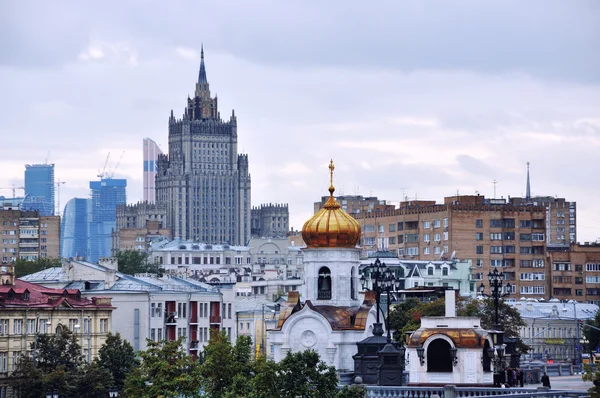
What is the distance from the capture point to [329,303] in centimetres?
11019

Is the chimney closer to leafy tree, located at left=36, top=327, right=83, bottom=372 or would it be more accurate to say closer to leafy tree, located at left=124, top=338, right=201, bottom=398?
leafy tree, located at left=124, top=338, right=201, bottom=398

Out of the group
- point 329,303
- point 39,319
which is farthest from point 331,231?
point 39,319

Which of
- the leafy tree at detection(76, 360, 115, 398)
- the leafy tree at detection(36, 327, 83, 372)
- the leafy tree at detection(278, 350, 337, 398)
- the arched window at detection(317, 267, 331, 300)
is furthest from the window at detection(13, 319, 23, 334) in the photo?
the leafy tree at detection(278, 350, 337, 398)

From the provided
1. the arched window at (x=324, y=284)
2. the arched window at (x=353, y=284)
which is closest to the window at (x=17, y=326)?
the arched window at (x=324, y=284)

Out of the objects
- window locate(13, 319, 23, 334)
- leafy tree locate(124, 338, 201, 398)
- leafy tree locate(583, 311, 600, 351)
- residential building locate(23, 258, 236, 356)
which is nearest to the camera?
leafy tree locate(124, 338, 201, 398)

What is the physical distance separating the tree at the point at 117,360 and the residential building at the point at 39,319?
227 centimetres

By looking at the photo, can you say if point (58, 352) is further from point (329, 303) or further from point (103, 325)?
point (329, 303)

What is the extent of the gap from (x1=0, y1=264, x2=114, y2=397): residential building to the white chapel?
27506 millimetres

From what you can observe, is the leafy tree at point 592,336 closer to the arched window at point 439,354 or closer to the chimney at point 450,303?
the chimney at point 450,303

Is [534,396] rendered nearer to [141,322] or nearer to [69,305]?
[69,305]

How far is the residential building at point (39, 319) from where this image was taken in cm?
13412

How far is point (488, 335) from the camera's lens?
90.1 meters

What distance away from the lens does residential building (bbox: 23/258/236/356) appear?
15912 centimetres

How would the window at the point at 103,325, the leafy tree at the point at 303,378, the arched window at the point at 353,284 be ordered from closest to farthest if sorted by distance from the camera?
the leafy tree at the point at 303,378 → the arched window at the point at 353,284 → the window at the point at 103,325
